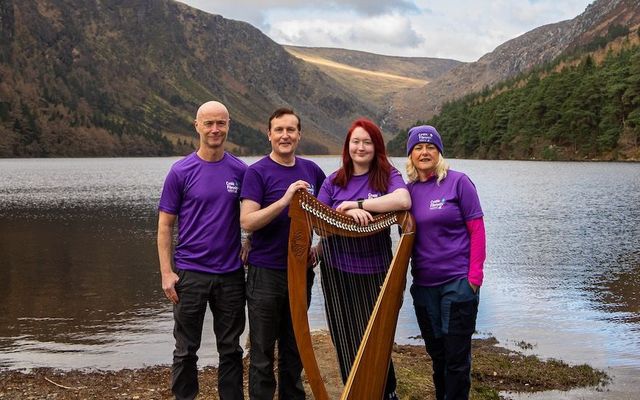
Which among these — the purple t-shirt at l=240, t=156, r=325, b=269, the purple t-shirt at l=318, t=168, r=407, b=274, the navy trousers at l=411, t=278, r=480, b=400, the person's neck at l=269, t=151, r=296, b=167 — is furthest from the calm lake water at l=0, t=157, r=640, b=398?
the person's neck at l=269, t=151, r=296, b=167

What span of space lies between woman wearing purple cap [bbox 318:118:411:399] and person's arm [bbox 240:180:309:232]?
374mm

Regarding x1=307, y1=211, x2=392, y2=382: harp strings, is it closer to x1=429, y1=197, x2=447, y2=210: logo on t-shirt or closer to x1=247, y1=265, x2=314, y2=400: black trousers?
x1=247, y1=265, x2=314, y2=400: black trousers

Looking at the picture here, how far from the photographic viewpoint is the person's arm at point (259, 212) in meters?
5.44

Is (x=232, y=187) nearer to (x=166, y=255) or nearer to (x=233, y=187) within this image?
(x=233, y=187)

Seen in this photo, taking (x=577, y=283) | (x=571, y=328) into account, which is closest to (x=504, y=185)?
(x=577, y=283)

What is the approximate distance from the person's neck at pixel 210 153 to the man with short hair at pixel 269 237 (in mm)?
346

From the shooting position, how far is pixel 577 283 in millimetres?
18047

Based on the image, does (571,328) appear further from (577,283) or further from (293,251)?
(293,251)

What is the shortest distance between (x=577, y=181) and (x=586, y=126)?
146 feet

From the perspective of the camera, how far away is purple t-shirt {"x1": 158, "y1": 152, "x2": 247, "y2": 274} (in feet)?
19.2

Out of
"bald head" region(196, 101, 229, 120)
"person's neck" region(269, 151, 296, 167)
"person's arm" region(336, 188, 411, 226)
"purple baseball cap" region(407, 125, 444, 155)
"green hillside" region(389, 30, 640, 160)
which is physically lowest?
"person's arm" region(336, 188, 411, 226)

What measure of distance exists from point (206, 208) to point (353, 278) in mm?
1295

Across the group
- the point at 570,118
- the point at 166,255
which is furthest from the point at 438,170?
the point at 570,118

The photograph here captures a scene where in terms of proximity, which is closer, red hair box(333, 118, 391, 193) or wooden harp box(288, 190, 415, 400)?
wooden harp box(288, 190, 415, 400)
